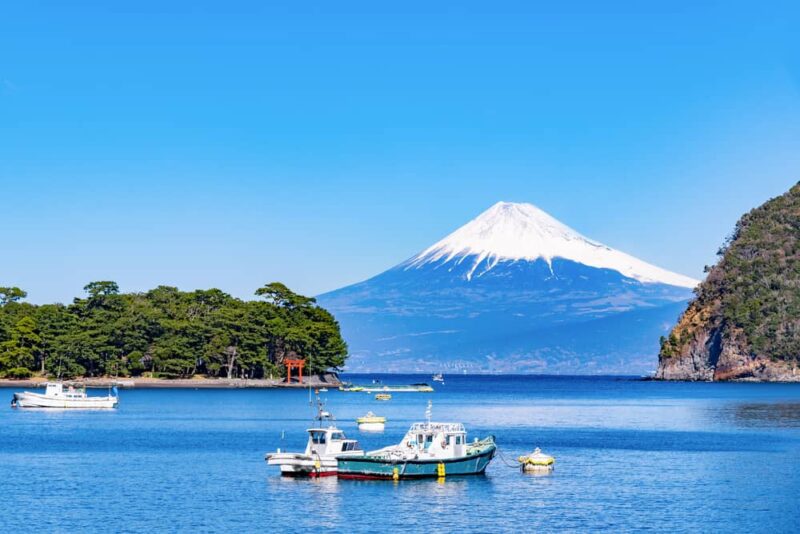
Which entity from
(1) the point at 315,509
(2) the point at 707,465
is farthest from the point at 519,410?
(1) the point at 315,509

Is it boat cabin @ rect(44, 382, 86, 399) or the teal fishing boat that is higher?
boat cabin @ rect(44, 382, 86, 399)

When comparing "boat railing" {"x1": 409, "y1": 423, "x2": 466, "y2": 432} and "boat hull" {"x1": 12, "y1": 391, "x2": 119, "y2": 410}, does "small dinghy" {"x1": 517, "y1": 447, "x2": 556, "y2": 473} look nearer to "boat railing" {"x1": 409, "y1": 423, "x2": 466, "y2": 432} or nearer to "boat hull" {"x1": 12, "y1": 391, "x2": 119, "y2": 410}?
"boat railing" {"x1": 409, "y1": 423, "x2": 466, "y2": 432}

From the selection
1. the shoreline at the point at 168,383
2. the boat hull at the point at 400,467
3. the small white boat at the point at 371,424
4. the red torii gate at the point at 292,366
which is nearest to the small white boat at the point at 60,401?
the small white boat at the point at 371,424

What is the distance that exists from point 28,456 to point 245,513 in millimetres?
26532

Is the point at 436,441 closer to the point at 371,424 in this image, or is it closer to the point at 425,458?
the point at 425,458

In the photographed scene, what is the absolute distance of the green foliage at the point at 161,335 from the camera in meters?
172

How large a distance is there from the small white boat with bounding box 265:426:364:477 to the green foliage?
11429 cm

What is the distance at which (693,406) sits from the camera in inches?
5408

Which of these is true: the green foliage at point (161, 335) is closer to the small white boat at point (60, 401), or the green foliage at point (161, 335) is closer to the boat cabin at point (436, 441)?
the small white boat at point (60, 401)

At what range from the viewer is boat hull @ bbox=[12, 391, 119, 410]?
414ft

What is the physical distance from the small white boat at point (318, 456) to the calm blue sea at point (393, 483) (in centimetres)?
A: 72

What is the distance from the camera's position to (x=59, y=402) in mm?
127562

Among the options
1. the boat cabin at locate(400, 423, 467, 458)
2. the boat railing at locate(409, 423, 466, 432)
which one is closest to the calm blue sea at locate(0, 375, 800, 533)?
the boat cabin at locate(400, 423, 467, 458)

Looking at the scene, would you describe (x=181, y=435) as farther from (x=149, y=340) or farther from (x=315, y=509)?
(x=149, y=340)
